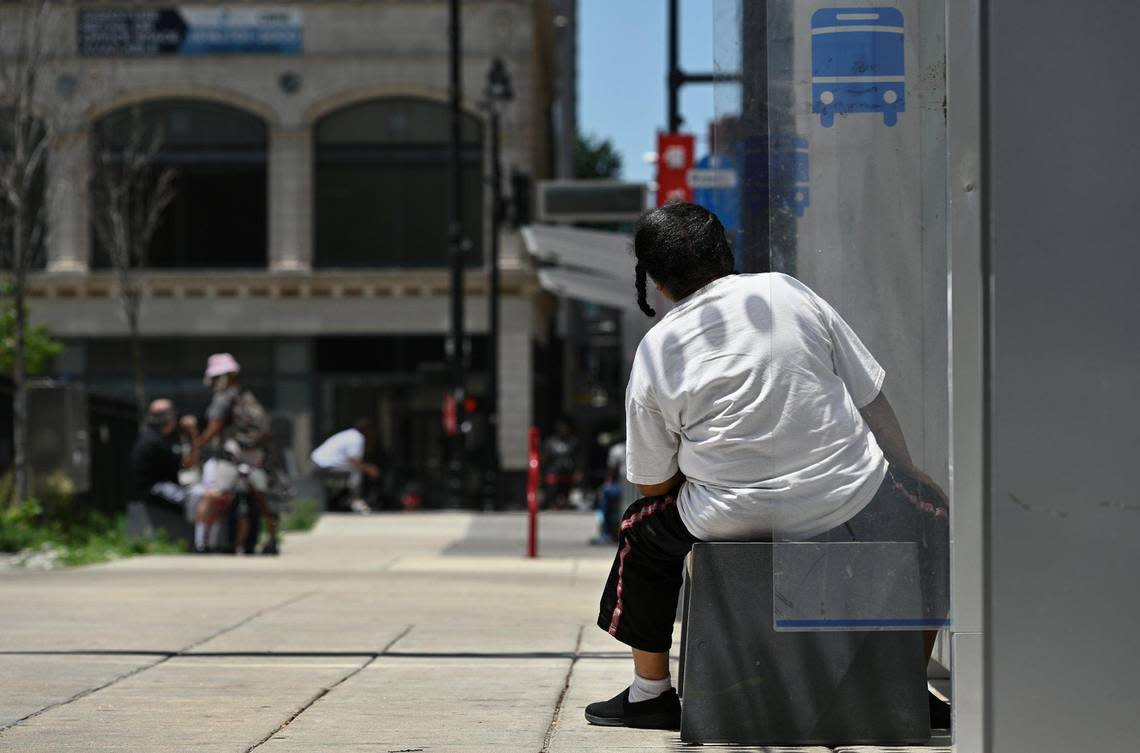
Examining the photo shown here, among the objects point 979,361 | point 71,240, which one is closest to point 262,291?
point 71,240

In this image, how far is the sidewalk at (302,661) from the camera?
4.48 metres

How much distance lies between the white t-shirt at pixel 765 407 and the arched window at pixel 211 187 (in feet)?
98.0

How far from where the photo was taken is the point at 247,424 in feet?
43.4

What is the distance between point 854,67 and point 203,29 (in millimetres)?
30481

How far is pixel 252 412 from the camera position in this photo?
1330 cm

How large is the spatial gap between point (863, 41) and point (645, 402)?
1028 mm

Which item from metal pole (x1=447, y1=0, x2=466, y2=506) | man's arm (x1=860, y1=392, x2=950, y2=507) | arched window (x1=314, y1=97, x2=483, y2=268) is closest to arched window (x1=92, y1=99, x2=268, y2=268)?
Result: arched window (x1=314, y1=97, x2=483, y2=268)

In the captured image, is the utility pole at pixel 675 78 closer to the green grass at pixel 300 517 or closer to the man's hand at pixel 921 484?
the green grass at pixel 300 517

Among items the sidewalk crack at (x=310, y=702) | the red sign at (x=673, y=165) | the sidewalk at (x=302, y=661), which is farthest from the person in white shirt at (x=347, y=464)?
the sidewalk crack at (x=310, y=702)

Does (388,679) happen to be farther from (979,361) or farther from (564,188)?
(564,188)

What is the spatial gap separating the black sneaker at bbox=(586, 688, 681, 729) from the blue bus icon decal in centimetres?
156

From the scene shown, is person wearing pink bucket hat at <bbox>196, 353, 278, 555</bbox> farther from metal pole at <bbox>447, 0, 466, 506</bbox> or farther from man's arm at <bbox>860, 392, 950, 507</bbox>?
metal pole at <bbox>447, 0, 466, 506</bbox>

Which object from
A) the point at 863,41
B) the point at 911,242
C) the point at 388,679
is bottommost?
the point at 388,679

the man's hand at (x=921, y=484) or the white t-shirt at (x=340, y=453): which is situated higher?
the man's hand at (x=921, y=484)
